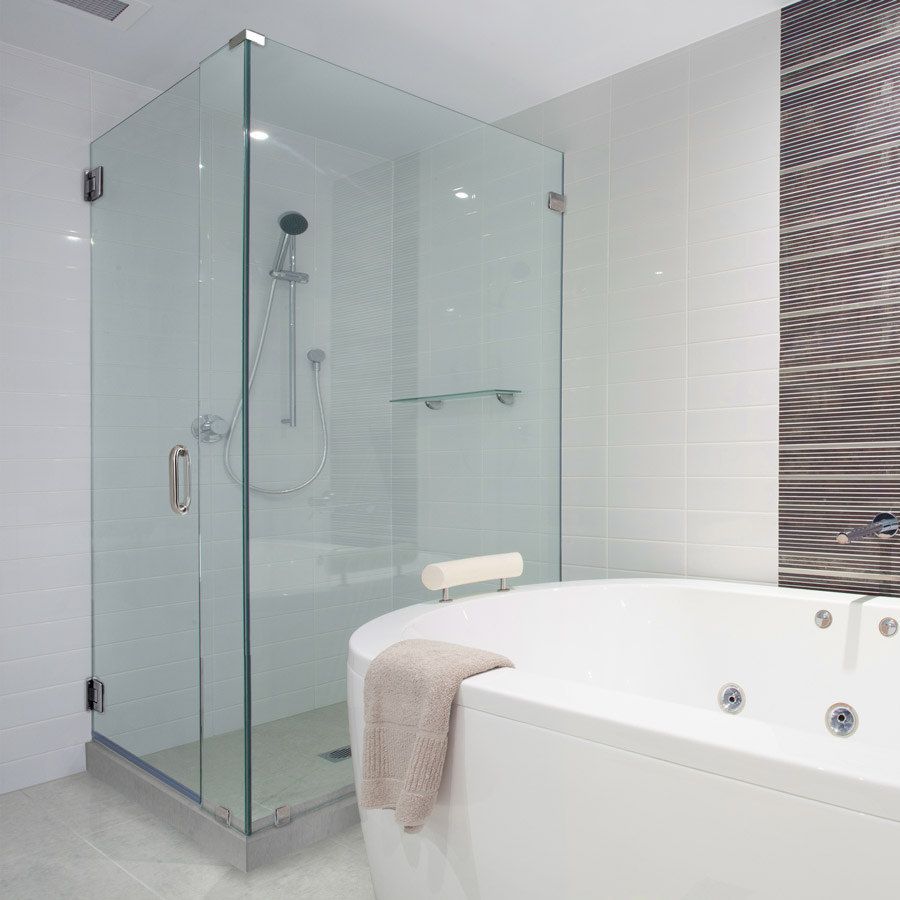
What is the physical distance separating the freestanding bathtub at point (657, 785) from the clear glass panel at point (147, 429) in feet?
2.82

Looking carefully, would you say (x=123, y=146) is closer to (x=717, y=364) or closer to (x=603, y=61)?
(x=603, y=61)

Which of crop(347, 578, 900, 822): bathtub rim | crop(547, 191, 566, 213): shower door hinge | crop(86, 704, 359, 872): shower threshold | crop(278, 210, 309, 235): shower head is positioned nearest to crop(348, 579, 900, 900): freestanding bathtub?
crop(347, 578, 900, 822): bathtub rim

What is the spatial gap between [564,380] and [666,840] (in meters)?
2.16

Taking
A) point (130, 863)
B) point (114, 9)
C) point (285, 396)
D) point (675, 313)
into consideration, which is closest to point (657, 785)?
point (285, 396)

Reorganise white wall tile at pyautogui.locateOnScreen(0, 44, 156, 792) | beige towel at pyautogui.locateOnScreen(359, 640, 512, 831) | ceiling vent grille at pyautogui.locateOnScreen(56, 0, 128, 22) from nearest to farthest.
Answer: beige towel at pyautogui.locateOnScreen(359, 640, 512, 831)
ceiling vent grille at pyautogui.locateOnScreen(56, 0, 128, 22)
white wall tile at pyautogui.locateOnScreen(0, 44, 156, 792)

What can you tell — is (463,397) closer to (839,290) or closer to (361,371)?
(361,371)

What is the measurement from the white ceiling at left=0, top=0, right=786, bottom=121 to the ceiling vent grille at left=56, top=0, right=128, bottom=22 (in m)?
0.05

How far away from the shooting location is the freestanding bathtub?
A: 107 centimetres

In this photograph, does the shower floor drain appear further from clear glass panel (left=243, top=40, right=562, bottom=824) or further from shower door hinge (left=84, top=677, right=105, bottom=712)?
shower door hinge (left=84, top=677, right=105, bottom=712)

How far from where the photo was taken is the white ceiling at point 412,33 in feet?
8.29

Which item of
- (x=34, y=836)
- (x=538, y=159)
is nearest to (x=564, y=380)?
(x=538, y=159)

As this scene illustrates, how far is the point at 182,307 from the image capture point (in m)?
2.47

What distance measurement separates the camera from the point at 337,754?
2.36 meters

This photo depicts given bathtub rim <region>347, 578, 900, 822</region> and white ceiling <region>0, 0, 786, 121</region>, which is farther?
white ceiling <region>0, 0, 786, 121</region>
